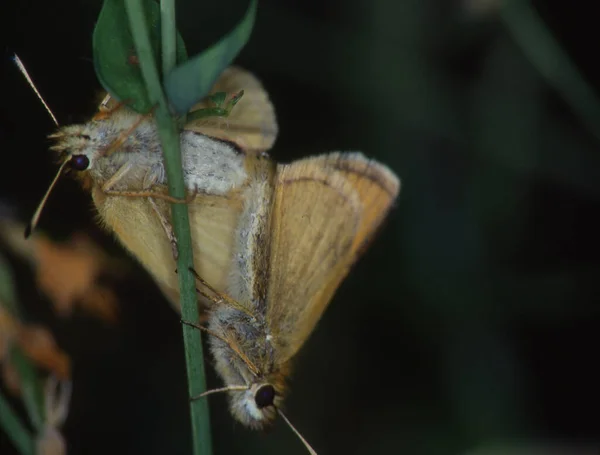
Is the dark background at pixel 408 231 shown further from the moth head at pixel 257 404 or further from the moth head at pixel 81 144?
the moth head at pixel 81 144

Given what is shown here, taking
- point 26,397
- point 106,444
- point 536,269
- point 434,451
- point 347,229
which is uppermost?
point 26,397

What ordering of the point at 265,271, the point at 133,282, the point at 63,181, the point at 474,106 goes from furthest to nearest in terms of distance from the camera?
the point at 474,106 → the point at 133,282 → the point at 63,181 → the point at 265,271

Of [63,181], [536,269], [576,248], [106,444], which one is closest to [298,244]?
[63,181]

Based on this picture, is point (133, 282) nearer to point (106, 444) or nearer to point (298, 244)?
point (106, 444)

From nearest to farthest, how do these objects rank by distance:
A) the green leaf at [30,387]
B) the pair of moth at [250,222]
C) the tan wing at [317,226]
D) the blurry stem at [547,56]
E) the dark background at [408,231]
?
the pair of moth at [250,222]
the green leaf at [30,387]
the tan wing at [317,226]
the dark background at [408,231]
the blurry stem at [547,56]

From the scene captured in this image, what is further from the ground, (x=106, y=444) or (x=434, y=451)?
(x=106, y=444)

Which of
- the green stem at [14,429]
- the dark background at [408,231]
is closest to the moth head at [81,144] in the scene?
the green stem at [14,429]
